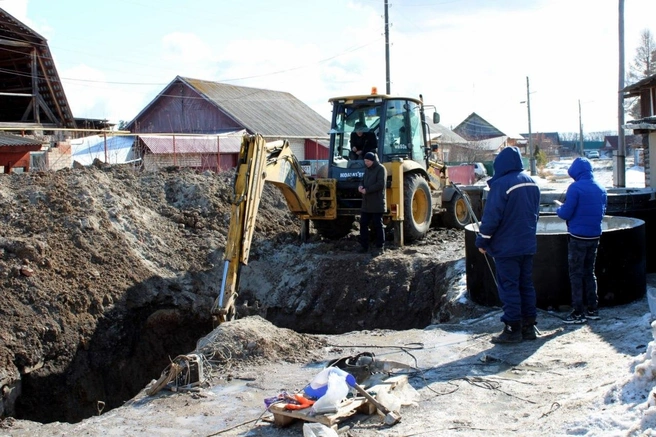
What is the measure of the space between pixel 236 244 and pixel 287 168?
314 centimetres

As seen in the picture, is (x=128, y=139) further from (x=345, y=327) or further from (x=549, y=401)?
(x=549, y=401)

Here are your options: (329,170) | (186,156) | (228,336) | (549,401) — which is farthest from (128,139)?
(549,401)

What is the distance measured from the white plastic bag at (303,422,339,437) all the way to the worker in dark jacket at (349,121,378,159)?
28.2 ft

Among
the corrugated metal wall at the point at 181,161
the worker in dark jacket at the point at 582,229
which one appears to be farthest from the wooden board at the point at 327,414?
the corrugated metal wall at the point at 181,161

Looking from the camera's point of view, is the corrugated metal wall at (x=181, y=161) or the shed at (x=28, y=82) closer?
the corrugated metal wall at (x=181, y=161)

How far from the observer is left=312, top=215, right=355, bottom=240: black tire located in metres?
13.6

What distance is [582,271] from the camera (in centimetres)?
745

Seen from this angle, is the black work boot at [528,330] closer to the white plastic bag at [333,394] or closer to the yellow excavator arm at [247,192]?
the white plastic bag at [333,394]

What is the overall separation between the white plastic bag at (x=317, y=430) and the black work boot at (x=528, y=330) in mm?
2962

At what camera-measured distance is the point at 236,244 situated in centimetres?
846

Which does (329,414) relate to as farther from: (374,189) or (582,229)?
(374,189)

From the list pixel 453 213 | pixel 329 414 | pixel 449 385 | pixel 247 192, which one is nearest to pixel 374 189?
pixel 247 192

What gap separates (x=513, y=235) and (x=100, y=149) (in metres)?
17.7

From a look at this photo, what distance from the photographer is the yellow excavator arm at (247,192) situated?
819cm
